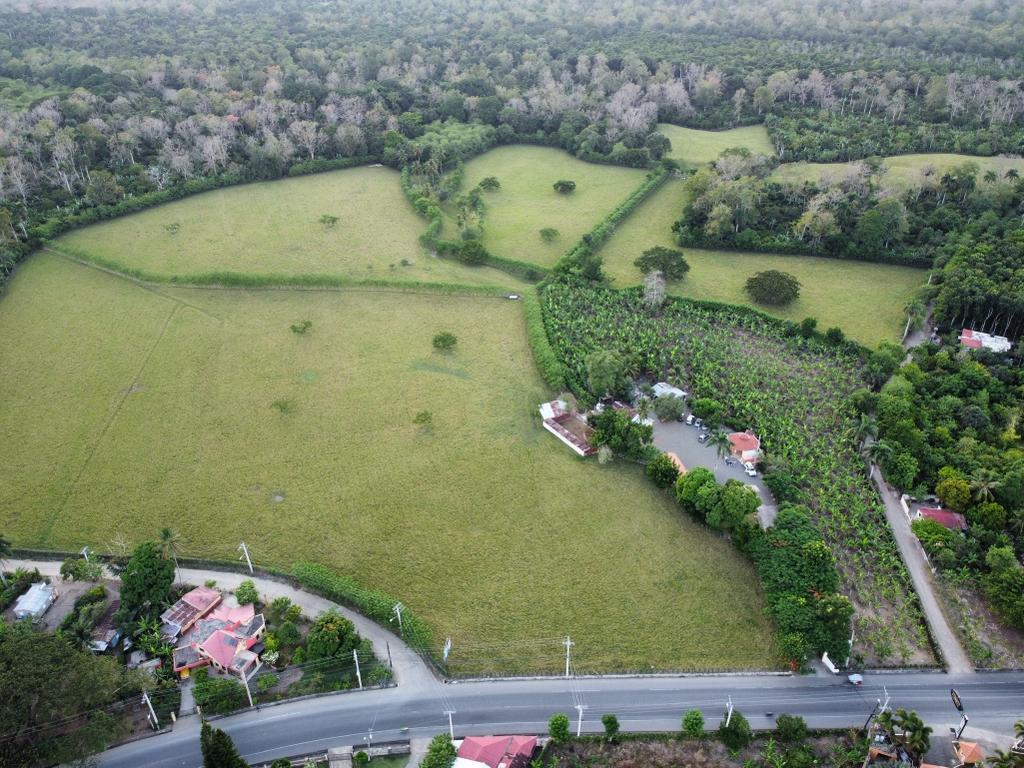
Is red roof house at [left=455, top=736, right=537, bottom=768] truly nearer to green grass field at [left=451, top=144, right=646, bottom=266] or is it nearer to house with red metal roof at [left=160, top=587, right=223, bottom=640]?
house with red metal roof at [left=160, top=587, right=223, bottom=640]

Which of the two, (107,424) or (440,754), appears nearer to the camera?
(440,754)

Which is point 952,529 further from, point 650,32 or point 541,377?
point 650,32

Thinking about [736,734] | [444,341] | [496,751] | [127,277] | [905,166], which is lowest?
[496,751]

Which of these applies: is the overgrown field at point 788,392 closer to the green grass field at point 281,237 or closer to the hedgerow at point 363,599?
the green grass field at point 281,237

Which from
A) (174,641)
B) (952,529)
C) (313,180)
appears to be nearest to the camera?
(174,641)

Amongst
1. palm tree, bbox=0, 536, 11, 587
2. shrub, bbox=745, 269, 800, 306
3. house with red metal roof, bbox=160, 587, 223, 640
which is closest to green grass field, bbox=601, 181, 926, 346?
shrub, bbox=745, 269, 800, 306

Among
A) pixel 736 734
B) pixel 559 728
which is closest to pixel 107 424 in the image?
pixel 559 728

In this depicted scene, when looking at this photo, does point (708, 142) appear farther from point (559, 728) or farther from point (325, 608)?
point (559, 728)

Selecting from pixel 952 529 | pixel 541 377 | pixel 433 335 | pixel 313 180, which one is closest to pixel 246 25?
pixel 313 180
